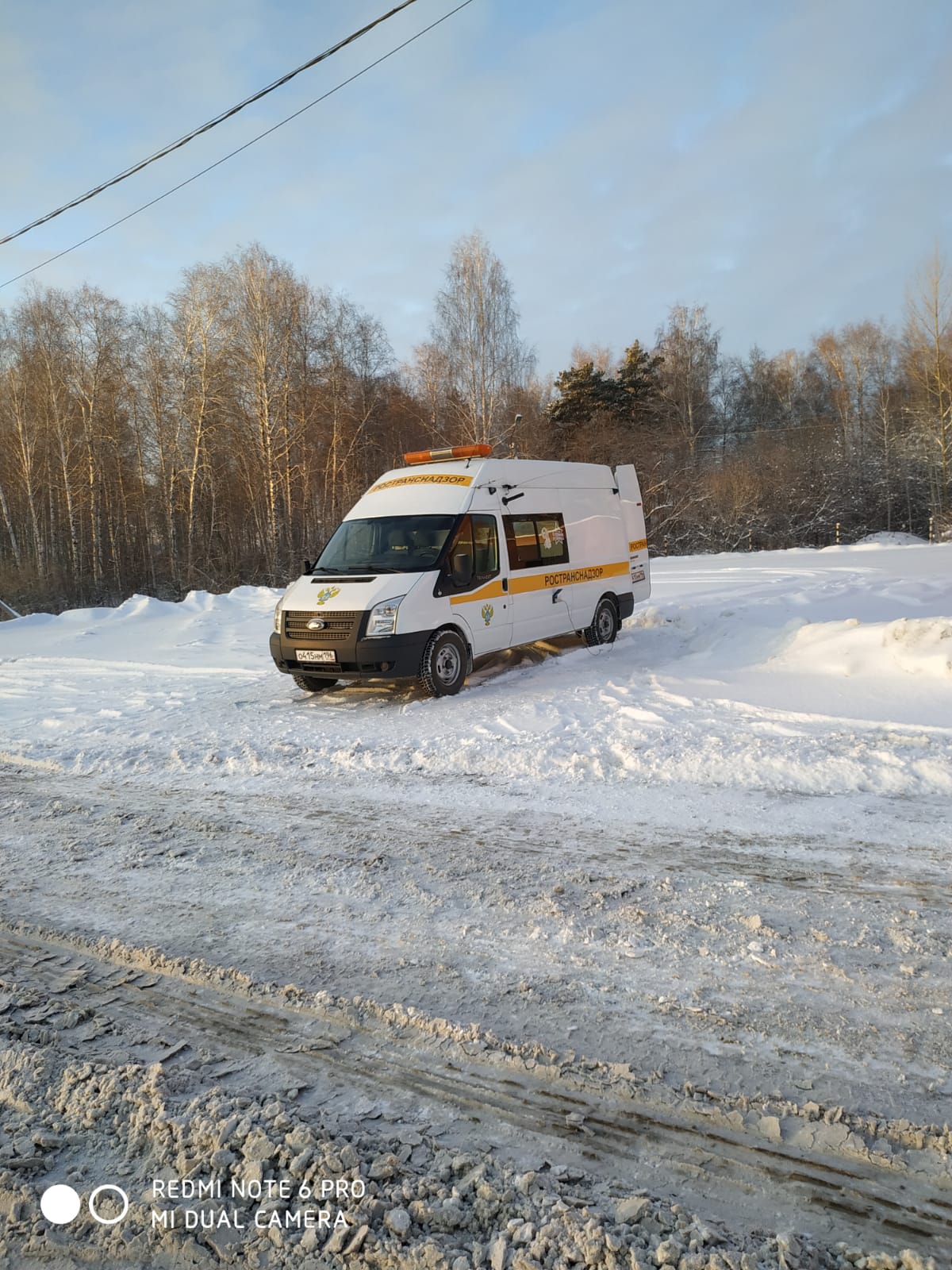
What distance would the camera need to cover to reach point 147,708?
897cm

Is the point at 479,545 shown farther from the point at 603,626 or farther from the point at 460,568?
the point at 603,626

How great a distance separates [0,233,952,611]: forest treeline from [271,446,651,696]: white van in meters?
20.9

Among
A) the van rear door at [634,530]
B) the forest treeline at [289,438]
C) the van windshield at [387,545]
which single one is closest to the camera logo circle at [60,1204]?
the van windshield at [387,545]

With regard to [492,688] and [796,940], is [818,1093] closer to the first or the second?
[796,940]

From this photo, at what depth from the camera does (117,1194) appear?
2219mm

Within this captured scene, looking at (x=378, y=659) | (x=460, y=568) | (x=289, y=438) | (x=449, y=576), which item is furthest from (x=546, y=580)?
(x=289, y=438)

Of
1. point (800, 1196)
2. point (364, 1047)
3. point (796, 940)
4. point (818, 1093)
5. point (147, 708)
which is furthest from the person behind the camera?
point (147, 708)

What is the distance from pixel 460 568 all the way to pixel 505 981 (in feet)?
20.7

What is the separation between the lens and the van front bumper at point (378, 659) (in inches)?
335

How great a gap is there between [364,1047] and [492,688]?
262 inches

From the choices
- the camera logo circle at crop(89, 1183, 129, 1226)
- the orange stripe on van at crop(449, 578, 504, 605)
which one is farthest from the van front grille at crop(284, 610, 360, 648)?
the camera logo circle at crop(89, 1183, 129, 1226)

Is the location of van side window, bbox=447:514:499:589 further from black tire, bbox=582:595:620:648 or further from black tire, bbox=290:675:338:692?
black tire, bbox=582:595:620:648

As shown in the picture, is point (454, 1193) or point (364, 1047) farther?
point (364, 1047)

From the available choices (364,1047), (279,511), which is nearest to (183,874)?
(364,1047)
